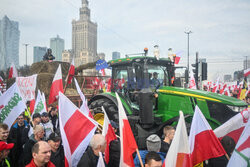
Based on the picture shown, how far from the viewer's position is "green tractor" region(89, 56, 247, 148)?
524 cm

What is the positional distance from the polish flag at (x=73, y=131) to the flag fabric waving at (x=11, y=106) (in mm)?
1796

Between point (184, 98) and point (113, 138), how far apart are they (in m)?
2.43

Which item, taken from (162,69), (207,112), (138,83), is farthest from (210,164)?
(162,69)

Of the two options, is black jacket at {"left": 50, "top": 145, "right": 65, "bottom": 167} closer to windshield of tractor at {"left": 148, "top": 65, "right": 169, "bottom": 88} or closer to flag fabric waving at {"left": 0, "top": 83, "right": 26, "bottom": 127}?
flag fabric waving at {"left": 0, "top": 83, "right": 26, "bottom": 127}

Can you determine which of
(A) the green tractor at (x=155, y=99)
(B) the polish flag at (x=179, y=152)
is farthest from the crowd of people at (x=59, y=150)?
(A) the green tractor at (x=155, y=99)

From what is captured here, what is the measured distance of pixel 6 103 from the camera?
16.3 ft

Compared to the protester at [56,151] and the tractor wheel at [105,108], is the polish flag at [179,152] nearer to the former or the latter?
the protester at [56,151]

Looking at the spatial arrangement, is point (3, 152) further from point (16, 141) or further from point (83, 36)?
point (83, 36)

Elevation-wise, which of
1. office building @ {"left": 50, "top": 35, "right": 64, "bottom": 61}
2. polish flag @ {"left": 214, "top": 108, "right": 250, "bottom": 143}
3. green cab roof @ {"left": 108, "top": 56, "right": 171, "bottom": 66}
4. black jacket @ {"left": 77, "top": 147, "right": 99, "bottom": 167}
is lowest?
black jacket @ {"left": 77, "top": 147, "right": 99, "bottom": 167}

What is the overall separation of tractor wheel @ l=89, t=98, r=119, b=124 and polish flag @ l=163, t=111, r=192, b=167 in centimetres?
372

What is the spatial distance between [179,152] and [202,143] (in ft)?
2.00

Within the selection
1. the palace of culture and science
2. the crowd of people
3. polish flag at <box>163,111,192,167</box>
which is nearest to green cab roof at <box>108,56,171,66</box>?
the crowd of people

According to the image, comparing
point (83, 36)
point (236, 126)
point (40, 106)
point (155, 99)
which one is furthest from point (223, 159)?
point (83, 36)

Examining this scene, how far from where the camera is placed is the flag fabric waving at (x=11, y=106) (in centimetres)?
479
